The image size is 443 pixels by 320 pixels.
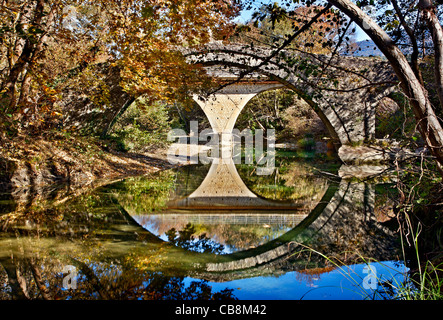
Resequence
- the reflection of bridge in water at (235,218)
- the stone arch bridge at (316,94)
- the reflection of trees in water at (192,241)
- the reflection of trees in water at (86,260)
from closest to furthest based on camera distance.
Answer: the reflection of trees in water at (86,260)
the reflection of trees in water at (192,241)
the reflection of bridge in water at (235,218)
the stone arch bridge at (316,94)

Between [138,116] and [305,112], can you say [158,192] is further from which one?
[305,112]

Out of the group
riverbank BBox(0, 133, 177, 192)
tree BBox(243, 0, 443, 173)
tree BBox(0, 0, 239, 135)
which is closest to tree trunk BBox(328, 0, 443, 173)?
tree BBox(243, 0, 443, 173)

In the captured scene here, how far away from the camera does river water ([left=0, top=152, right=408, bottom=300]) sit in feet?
8.51

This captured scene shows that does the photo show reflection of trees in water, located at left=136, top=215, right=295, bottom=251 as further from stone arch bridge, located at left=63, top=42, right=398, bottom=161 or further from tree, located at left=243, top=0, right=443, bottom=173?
stone arch bridge, located at left=63, top=42, right=398, bottom=161

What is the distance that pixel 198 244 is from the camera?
12.4 feet

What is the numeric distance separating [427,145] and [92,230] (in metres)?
3.52

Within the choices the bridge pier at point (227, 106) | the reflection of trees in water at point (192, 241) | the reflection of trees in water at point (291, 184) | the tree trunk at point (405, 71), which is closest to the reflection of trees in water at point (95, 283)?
the reflection of trees in water at point (192, 241)

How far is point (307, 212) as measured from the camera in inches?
211

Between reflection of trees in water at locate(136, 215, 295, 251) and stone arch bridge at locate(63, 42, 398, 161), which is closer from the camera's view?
reflection of trees in water at locate(136, 215, 295, 251)

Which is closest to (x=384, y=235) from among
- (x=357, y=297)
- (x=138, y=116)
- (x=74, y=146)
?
(x=357, y=297)

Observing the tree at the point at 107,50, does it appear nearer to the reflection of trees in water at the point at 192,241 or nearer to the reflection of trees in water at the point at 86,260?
the reflection of trees in water at the point at 86,260

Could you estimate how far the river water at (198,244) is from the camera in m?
2.59

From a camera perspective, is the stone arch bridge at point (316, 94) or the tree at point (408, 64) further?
the stone arch bridge at point (316, 94)

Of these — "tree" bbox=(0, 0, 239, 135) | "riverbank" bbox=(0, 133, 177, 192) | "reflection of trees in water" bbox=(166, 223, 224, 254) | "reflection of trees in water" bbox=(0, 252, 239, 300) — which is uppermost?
"tree" bbox=(0, 0, 239, 135)
